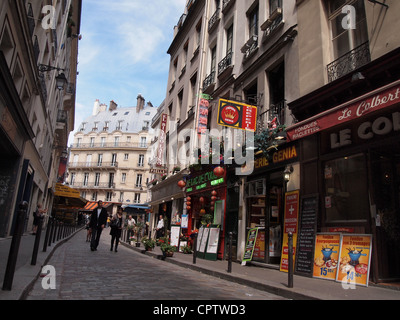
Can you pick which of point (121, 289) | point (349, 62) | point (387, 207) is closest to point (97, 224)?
point (121, 289)

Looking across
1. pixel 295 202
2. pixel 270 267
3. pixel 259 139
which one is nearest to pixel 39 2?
pixel 259 139

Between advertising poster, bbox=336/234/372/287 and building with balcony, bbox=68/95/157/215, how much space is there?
4421 centimetres

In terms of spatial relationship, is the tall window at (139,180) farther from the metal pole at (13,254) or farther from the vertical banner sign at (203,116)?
the metal pole at (13,254)

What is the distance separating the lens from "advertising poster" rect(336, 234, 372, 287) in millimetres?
5724

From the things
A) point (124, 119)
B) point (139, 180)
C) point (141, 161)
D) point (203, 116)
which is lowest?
point (203, 116)

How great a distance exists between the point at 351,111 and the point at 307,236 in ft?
9.92

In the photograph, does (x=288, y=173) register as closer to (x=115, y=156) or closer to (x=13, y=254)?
(x=13, y=254)

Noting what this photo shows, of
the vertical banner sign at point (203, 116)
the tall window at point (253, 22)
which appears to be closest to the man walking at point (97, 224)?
the vertical banner sign at point (203, 116)

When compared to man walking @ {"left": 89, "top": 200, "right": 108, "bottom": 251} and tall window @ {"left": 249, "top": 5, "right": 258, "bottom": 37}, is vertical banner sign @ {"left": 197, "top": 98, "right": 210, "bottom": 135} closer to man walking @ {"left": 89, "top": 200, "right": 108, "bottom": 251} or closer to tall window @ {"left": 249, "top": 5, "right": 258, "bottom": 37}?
tall window @ {"left": 249, "top": 5, "right": 258, "bottom": 37}

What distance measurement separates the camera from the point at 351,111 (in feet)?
19.9

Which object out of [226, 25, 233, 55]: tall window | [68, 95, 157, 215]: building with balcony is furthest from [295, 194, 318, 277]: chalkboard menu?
[68, 95, 157, 215]: building with balcony

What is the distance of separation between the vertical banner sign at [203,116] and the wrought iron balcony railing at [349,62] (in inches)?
283

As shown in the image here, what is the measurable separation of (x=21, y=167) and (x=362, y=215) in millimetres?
11890
